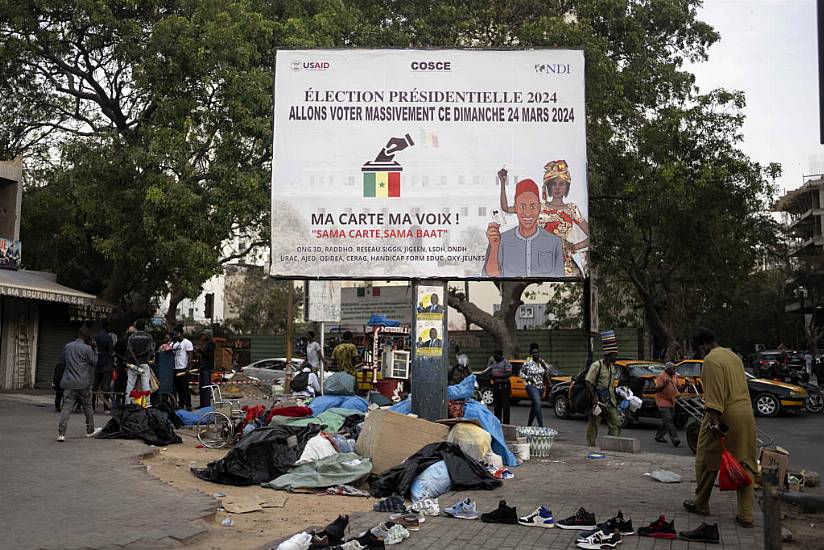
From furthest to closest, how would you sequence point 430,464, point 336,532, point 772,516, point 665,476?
1. point 665,476
2. point 430,464
3. point 336,532
4. point 772,516

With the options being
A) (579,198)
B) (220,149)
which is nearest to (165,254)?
(220,149)

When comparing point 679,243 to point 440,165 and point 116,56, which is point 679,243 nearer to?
point 440,165

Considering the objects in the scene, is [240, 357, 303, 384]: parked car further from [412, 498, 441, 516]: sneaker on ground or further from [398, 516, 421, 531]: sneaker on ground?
[398, 516, 421, 531]: sneaker on ground

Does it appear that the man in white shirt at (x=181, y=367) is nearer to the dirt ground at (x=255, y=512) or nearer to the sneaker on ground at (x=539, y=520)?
the dirt ground at (x=255, y=512)

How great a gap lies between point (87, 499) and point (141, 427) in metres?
4.76

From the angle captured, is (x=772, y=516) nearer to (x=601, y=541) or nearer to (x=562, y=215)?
(x=601, y=541)

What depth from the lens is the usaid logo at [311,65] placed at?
43.7ft

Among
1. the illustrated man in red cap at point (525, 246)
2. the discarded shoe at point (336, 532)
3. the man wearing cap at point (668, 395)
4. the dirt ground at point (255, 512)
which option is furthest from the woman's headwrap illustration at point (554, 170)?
the discarded shoe at point (336, 532)

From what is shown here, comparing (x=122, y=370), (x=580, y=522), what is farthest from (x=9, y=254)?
(x=580, y=522)

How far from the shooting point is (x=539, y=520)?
294 inches

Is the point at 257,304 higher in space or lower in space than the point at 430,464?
higher

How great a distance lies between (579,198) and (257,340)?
26564mm

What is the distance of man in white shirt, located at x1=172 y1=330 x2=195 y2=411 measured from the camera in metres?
16.6

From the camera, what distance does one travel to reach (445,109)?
43.3ft
